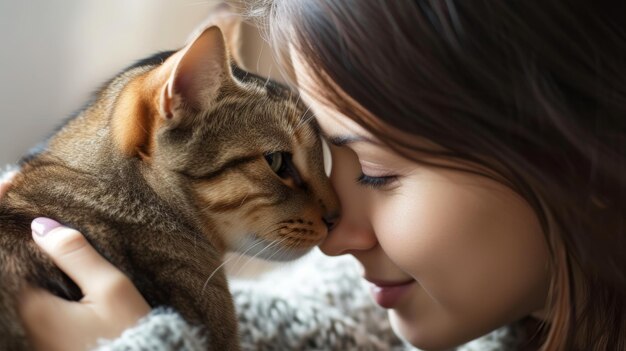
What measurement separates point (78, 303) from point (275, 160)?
312mm

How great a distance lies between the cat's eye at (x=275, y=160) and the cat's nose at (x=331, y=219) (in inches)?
3.7

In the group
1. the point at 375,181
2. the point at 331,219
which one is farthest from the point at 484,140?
the point at 331,219

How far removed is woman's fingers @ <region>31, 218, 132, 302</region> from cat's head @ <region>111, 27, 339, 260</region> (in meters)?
0.12

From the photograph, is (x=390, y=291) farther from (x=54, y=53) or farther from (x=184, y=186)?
(x=54, y=53)

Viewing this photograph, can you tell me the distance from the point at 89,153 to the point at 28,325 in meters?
0.23

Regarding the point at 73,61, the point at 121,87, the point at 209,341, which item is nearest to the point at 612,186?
the point at 209,341

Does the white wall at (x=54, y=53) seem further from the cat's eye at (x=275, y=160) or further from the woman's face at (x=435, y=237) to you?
the woman's face at (x=435, y=237)

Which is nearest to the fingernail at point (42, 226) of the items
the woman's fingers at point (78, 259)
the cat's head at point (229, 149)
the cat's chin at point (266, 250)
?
the woman's fingers at point (78, 259)

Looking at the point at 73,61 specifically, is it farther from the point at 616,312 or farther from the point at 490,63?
the point at 616,312

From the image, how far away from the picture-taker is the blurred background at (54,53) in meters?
1.30

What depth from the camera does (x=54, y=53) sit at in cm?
134

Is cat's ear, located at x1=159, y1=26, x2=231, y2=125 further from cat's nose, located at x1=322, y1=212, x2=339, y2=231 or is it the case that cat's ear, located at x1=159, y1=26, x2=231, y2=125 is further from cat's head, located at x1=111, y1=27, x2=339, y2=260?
cat's nose, located at x1=322, y1=212, x2=339, y2=231

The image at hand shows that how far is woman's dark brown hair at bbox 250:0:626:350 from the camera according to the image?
72 centimetres

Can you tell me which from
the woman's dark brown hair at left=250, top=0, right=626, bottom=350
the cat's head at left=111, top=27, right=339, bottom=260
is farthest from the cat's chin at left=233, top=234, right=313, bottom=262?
the woman's dark brown hair at left=250, top=0, right=626, bottom=350
